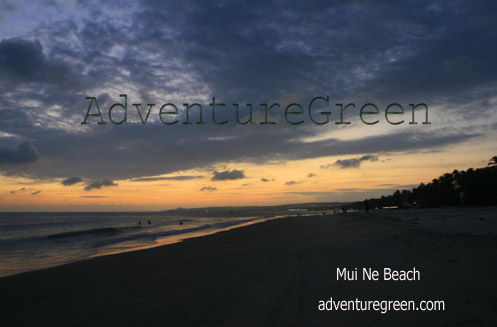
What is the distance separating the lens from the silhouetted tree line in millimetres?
44531

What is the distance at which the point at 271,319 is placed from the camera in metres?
5.35

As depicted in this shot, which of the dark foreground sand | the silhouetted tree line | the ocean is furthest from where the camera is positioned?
the silhouetted tree line

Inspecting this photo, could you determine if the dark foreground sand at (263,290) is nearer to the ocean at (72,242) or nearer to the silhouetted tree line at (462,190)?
the ocean at (72,242)

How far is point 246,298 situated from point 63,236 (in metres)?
35.0

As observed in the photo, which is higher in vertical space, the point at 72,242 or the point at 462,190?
the point at 462,190

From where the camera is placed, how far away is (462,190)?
51375 mm

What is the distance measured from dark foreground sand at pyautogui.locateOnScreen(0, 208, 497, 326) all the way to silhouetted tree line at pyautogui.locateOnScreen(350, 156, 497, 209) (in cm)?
3384

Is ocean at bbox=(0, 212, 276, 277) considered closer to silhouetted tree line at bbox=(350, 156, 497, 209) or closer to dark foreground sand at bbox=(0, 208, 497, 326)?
dark foreground sand at bbox=(0, 208, 497, 326)

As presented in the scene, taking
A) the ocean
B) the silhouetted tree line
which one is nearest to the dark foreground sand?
the ocean

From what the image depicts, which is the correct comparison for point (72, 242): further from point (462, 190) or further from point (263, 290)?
point (462, 190)

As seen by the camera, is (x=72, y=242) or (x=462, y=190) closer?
(x=72, y=242)

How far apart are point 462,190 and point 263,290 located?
56877 millimetres

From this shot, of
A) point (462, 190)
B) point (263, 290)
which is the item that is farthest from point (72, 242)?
point (462, 190)

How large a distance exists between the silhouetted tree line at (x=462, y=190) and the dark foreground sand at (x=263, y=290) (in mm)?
33843
